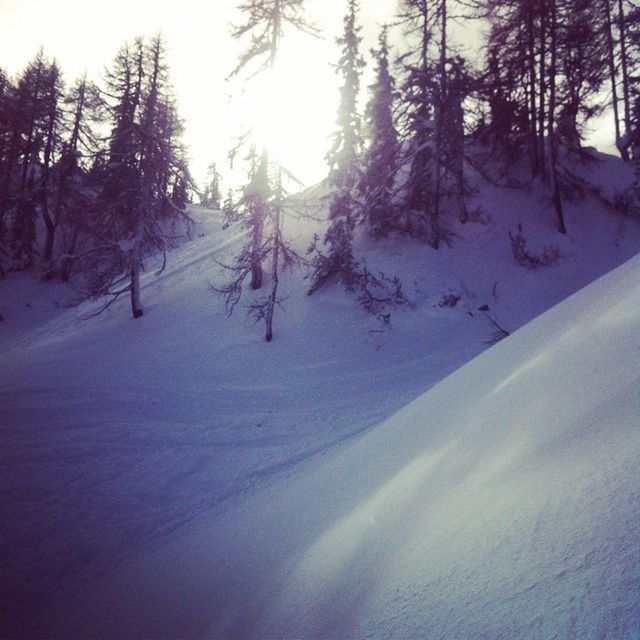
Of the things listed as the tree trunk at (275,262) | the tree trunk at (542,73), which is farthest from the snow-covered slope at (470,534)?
the tree trunk at (542,73)

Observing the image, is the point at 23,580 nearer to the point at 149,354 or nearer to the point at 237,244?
the point at 149,354

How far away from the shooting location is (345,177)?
1716 centimetres

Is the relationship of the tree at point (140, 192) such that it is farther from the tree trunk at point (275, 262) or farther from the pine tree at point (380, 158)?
the pine tree at point (380, 158)

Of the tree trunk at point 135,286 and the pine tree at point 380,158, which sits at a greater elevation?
the pine tree at point 380,158

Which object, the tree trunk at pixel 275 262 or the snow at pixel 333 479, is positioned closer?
the snow at pixel 333 479

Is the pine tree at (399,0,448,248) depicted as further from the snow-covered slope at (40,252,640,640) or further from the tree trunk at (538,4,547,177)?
the snow-covered slope at (40,252,640,640)

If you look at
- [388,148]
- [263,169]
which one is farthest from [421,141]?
[263,169]

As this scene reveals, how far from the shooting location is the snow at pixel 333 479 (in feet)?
3.18

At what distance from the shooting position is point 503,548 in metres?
1.02

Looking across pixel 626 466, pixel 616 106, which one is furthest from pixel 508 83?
pixel 626 466

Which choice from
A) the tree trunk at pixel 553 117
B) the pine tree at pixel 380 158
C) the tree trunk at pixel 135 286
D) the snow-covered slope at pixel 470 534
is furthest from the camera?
the pine tree at pixel 380 158

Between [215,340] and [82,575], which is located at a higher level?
[215,340]

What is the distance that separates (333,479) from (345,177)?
16249 millimetres

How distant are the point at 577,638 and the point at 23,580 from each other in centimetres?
572
